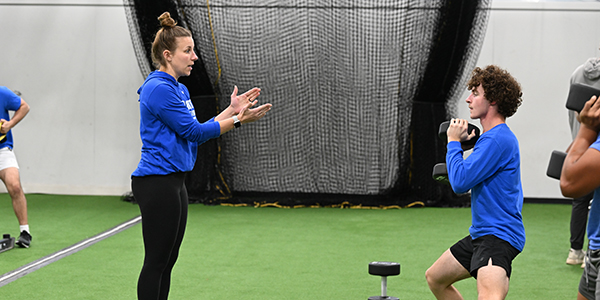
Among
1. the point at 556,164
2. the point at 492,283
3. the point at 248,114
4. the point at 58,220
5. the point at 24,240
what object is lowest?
the point at 58,220

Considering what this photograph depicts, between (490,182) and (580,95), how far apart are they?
0.55 metres

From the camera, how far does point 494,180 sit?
7.34 ft

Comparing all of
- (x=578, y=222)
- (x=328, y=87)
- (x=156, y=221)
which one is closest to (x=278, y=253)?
(x=578, y=222)

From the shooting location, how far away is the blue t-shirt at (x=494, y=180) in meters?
2.20

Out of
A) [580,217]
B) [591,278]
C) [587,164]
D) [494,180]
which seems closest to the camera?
[587,164]

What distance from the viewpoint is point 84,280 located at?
3805 mm

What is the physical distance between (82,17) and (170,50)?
591cm

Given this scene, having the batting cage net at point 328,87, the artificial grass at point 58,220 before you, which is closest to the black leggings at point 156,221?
the artificial grass at point 58,220

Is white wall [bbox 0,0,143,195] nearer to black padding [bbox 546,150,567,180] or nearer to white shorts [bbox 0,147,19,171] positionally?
white shorts [bbox 0,147,19,171]

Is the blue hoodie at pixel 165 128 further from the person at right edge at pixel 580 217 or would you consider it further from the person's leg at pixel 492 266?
the person at right edge at pixel 580 217

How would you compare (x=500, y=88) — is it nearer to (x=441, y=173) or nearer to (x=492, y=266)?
(x=441, y=173)

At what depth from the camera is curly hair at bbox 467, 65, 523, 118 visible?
2.26 metres

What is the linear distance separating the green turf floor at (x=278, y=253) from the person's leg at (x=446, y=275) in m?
1.09

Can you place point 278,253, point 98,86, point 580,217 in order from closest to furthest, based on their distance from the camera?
1. point 580,217
2. point 278,253
3. point 98,86
